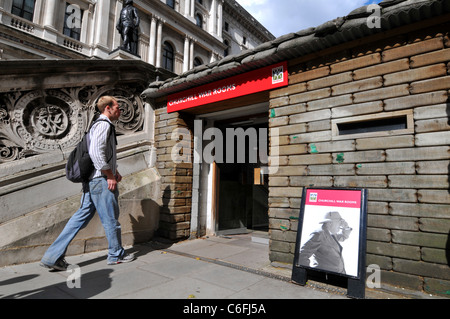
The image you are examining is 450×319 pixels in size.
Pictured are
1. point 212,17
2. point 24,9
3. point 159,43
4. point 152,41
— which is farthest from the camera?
point 212,17

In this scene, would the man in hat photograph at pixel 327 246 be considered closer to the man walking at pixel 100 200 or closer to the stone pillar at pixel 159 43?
the man walking at pixel 100 200

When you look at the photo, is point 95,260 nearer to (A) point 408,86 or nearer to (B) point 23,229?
(B) point 23,229

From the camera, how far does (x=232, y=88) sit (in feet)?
14.9

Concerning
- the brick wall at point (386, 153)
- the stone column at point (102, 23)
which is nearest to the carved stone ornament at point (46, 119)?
the brick wall at point (386, 153)

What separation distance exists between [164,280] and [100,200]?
131cm

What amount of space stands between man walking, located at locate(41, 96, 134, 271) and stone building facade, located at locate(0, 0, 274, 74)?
3883mm

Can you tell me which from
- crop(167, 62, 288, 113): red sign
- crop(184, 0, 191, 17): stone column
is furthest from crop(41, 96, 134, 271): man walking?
crop(184, 0, 191, 17): stone column

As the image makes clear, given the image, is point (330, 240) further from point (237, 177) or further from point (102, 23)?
point (102, 23)

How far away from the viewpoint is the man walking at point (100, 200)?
3.26 meters

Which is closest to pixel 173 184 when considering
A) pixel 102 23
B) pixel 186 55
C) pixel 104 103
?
pixel 104 103

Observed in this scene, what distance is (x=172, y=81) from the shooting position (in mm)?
5340

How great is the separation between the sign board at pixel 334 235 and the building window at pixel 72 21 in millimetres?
22105

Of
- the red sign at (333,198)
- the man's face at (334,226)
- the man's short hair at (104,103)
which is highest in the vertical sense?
the man's short hair at (104,103)

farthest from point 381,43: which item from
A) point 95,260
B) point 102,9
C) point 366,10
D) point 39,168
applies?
point 102,9
